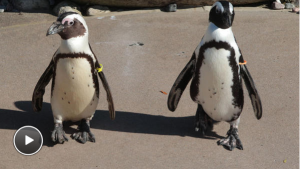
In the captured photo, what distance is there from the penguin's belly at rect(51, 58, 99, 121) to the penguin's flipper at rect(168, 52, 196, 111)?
706mm

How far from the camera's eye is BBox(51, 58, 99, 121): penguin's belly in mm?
3941

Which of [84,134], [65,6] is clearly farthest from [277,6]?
[84,134]

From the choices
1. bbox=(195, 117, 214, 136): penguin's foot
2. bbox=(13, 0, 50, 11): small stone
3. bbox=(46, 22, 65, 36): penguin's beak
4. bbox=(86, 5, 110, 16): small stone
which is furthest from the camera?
bbox=(13, 0, 50, 11): small stone

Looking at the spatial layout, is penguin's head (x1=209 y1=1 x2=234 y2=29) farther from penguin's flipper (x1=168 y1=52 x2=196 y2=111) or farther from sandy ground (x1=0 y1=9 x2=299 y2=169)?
sandy ground (x1=0 y1=9 x2=299 y2=169)

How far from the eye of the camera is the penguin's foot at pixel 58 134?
13.6 feet

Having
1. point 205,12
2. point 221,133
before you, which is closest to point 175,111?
point 221,133

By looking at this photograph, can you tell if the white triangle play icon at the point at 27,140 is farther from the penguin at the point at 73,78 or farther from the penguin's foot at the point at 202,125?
the penguin's foot at the point at 202,125

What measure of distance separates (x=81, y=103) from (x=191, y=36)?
3.34 metres

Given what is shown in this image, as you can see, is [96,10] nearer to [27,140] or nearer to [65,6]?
[65,6]

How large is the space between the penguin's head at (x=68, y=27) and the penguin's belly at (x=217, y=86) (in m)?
1.06

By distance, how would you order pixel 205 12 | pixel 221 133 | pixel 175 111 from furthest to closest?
pixel 205 12, pixel 175 111, pixel 221 133

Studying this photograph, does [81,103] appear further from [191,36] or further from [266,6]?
[266,6]

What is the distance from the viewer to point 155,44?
683 cm

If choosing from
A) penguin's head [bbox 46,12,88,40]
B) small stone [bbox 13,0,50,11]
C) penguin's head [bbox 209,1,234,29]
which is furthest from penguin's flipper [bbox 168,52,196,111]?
small stone [bbox 13,0,50,11]
